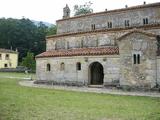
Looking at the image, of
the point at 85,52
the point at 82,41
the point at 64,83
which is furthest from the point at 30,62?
the point at 85,52

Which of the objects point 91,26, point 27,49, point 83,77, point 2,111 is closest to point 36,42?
point 27,49

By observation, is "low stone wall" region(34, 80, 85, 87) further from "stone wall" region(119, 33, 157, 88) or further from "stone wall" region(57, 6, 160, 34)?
"stone wall" region(57, 6, 160, 34)

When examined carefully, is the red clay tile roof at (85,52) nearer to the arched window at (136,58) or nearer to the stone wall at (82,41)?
the stone wall at (82,41)

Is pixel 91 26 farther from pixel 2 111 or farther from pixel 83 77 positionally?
pixel 2 111

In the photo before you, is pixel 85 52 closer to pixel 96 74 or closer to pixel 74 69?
pixel 74 69

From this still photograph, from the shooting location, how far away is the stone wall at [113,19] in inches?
1363

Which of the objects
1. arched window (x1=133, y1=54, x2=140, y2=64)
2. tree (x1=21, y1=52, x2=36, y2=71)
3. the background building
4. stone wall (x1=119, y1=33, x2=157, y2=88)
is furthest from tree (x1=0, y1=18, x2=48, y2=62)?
arched window (x1=133, y1=54, x2=140, y2=64)

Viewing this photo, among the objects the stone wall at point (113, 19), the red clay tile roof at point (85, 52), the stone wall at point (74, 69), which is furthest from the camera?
the stone wall at point (113, 19)

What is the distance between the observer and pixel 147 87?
2842 cm

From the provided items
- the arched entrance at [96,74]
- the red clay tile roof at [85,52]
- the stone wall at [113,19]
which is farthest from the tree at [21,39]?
the arched entrance at [96,74]

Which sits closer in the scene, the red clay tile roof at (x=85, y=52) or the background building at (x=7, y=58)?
the red clay tile roof at (x=85, y=52)

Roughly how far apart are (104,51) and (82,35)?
549 cm

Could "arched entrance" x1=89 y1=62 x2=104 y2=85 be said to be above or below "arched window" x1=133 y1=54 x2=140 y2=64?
→ below

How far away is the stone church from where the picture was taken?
2883cm
